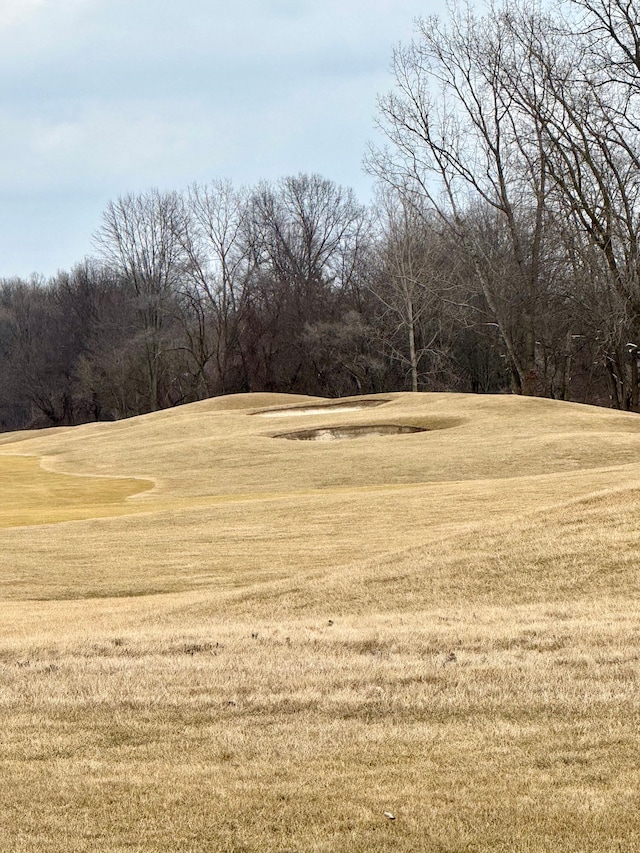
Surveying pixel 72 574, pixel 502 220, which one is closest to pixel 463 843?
pixel 72 574

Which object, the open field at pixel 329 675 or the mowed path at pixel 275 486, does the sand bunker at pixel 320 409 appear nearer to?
the mowed path at pixel 275 486

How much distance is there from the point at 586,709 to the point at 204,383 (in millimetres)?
63137

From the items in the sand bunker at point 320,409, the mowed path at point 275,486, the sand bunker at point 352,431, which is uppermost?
the sand bunker at point 320,409

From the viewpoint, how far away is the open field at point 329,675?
3967 mm

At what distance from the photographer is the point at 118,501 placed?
2212 centimetres

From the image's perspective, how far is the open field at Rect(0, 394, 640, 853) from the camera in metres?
3.97

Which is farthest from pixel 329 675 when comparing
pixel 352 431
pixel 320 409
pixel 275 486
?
pixel 320 409

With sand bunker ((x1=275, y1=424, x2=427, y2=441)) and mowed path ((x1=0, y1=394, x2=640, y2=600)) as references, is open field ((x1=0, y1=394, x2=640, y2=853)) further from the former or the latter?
sand bunker ((x1=275, y1=424, x2=427, y2=441))

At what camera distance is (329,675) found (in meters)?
6.33

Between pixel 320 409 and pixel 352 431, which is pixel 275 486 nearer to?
pixel 352 431

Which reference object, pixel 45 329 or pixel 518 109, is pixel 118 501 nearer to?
pixel 518 109

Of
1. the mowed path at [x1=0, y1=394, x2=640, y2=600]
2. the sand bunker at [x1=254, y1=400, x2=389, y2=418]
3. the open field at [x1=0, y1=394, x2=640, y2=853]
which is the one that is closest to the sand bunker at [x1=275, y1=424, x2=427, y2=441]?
the mowed path at [x1=0, y1=394, x2=640, y2=600]

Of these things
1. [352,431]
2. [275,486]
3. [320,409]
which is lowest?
[275,486]

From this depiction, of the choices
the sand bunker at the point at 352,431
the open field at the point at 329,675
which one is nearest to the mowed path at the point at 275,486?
the open field at the point at 329,675
